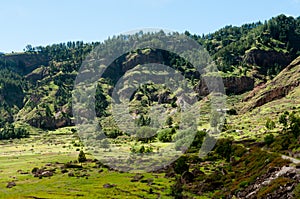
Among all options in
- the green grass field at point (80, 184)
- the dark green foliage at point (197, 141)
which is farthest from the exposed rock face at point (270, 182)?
the dark green foliage at point (197, 141)

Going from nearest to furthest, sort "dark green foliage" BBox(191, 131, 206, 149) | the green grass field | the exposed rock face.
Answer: the exposed rock face → the green grass field → "dark green foliage" BBox(191, 131, 206, 149)

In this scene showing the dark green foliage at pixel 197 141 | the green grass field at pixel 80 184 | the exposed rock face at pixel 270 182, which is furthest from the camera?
the dark green foliage at pixel 197 141

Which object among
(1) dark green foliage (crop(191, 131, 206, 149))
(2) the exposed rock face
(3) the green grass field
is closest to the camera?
(2) the exposed rock face

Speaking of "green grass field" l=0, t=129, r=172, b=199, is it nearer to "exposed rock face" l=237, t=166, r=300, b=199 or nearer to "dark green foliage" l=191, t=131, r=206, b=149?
"exposed rock face" l=237, t=166, r=300, b=199

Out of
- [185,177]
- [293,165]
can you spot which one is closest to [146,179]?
[185,177]

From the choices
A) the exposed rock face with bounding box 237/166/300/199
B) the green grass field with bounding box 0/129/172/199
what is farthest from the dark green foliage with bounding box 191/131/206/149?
the exposed rock face with bounding box 237/166/300/199

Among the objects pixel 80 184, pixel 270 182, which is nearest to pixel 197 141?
pixel 80 184

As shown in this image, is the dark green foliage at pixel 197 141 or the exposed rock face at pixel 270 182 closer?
the exposed rock face at pixel 270 182

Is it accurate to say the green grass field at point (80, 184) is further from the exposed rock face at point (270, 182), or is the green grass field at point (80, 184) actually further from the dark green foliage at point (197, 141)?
the dark green foliage at point (197, 141)

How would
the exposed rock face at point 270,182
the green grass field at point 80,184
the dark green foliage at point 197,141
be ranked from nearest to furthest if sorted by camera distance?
the exposed rock face at point 270,182, the green grass field at point 80,184, the dark green foliage at point 197,141

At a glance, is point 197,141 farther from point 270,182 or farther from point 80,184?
point 270,182

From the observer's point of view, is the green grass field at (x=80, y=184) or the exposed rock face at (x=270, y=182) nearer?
the exposed rock face at (x=270, y=182)

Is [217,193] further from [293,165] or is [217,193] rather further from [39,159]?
[39,159]

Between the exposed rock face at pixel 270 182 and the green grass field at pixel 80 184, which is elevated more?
the exposed rock face at pixel 270 182
